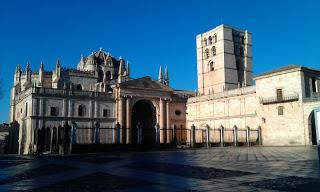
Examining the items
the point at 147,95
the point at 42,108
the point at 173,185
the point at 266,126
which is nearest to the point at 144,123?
the point at 147,95

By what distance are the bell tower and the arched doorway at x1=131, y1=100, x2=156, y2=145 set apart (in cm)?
1579

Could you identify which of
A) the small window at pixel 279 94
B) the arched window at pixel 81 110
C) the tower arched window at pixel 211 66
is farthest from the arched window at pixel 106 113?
the tower arched window at pixel 211 66

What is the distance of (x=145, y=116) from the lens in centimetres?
5222

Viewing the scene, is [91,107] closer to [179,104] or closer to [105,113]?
[105,113]

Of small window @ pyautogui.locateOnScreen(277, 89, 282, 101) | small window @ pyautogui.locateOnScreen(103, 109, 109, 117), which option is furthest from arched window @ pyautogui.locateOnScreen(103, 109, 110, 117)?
small window @ pyautogui.locateOnScreen(277, 89, 282, 101)

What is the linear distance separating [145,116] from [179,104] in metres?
6.01

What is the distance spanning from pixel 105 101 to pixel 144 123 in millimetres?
8019

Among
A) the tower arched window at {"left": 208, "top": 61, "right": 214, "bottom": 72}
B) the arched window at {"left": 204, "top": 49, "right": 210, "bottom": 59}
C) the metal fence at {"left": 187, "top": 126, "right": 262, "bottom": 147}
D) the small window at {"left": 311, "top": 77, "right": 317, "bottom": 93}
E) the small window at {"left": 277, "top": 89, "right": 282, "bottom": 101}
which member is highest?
the arched window at {"left": 204, "top": 49, "right": 210, "bottom": 59}

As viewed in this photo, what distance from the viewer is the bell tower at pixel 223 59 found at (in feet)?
202

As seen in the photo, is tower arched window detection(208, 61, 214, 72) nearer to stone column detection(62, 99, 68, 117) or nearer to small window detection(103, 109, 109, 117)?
small window detection(103, 109, 109, 117)

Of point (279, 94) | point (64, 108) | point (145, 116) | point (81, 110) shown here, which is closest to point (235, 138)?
point (279, 94)

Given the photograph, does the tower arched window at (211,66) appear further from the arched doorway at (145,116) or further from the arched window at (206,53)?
the arched doorway at (145,116)

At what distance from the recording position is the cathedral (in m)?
35.9

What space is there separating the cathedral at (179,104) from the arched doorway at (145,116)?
159 mm
